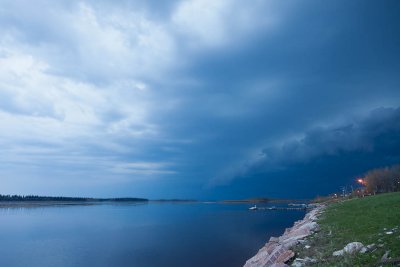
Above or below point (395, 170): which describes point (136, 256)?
below

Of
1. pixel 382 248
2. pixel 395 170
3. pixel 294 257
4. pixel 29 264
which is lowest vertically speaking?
pixel 29 264

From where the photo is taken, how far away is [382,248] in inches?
558

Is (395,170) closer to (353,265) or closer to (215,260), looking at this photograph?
(215,260)

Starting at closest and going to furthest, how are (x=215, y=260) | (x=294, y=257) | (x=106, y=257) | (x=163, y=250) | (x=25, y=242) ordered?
(x=294, y=257), (x=215, y=260), (x=106, y=257), (x=163, y=250), (x=25, y=242)

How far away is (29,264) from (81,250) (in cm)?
838

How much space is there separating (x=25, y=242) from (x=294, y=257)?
165ft

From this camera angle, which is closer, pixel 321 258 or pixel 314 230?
pixel 321 258

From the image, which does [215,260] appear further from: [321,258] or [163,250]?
[321,258]

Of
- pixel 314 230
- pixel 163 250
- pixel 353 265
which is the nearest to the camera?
pixel 353 265

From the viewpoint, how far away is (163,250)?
140ft

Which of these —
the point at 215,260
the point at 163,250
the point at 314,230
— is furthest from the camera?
the point at 163,250

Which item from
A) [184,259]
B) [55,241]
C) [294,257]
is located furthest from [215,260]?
[55,241]

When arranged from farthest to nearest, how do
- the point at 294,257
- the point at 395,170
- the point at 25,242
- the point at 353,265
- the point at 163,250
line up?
the point at 395,170
the point at 25,242
the point at 163,250
the point at 294,257
the point at 353,265

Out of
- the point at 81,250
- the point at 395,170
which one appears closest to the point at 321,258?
the point at 81,250
